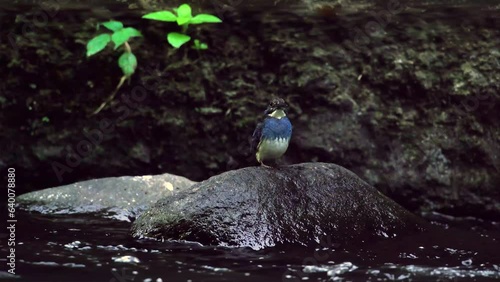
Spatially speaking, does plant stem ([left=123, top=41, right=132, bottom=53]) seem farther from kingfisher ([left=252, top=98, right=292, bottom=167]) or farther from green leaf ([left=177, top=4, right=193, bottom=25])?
kingfisher ([left=252, top=98, right=292, bottom=167])

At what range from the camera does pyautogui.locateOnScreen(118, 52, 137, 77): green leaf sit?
6367 mm

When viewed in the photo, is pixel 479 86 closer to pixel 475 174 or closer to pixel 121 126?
pixel 475 174

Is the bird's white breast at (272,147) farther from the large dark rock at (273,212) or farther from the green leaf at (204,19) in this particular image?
the green leaf at (204,19)

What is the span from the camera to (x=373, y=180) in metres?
6.36

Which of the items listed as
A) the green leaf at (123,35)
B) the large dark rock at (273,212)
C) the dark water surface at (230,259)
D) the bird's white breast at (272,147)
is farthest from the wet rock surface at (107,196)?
the green leaf at (123,35)

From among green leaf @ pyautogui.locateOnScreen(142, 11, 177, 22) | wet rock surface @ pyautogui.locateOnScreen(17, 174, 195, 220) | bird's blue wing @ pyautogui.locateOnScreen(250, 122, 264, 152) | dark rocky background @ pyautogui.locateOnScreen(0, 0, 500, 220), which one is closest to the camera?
bird's blue wing @ pyautogui.locateOnScreen(250, 122, 264, 152)

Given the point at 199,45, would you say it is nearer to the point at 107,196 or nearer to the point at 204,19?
the point at 204,19

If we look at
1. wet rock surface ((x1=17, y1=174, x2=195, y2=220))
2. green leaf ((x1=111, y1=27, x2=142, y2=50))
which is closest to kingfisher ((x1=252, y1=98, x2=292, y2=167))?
wet rock surface ((x1=17, y1=174, x2=195, y2=220))

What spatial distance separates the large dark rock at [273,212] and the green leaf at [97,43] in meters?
1.77

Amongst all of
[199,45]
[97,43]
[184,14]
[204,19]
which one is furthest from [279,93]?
[97,43]

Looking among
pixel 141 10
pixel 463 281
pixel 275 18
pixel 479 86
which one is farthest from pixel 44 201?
pixel 479 86

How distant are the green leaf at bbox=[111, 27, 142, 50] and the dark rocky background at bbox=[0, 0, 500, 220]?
0.20 metres

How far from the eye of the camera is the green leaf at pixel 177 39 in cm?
625

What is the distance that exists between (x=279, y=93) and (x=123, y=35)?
4.59 ft
